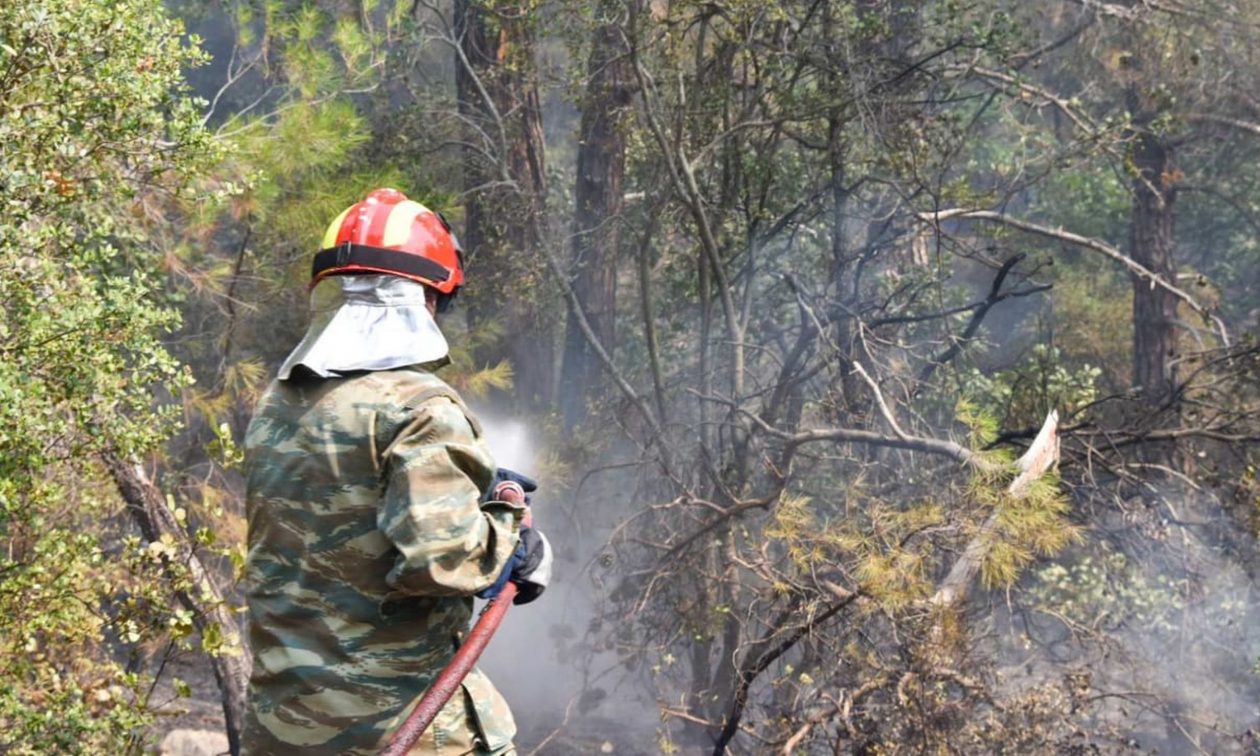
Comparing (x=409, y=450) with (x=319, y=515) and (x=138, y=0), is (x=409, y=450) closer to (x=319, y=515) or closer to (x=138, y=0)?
(x=319, y=515)

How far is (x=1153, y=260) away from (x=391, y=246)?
970cm

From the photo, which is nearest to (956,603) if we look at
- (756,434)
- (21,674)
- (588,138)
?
(756,434)

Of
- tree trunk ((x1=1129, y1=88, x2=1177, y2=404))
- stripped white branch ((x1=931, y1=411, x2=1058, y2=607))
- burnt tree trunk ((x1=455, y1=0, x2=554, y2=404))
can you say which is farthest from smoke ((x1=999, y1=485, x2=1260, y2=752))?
burnt tree trunk ((x1=455, y1=0, x2=554, y2=404))

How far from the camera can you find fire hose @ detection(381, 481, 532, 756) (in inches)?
96.3

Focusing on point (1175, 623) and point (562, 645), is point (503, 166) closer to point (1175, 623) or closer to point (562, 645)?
point (562, 645)

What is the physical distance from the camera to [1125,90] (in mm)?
10117

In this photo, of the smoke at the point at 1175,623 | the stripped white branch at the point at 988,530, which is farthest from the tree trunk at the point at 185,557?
the smoke at the point at 1175,623

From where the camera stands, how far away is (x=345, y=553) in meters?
2.45

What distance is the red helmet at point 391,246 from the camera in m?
2.59

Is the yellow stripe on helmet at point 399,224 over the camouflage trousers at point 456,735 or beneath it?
over

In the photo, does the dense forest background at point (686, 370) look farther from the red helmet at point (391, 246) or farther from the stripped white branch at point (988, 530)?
the red helmet at point (391, 246)

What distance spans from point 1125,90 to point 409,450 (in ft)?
31.0

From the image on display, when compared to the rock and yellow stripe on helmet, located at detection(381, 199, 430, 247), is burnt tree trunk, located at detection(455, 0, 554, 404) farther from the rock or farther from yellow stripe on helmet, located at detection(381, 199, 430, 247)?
yellow stripe on helmet, located at detection(381, 199, 430, 247)

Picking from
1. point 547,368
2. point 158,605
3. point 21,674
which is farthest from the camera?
point 547,368
